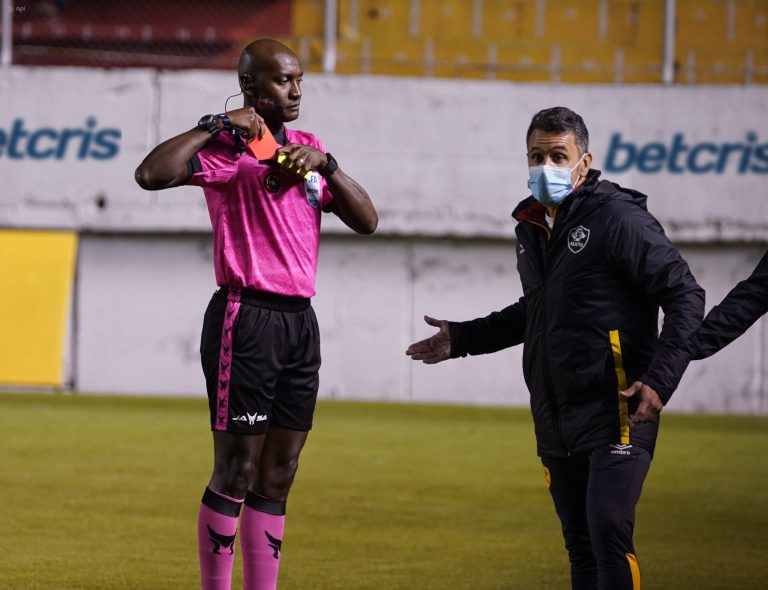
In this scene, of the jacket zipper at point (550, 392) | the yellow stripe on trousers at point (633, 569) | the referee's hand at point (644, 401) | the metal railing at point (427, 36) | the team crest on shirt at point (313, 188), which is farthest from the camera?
the metal railing at point (427, 36)

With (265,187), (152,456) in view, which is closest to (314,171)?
(265,187)

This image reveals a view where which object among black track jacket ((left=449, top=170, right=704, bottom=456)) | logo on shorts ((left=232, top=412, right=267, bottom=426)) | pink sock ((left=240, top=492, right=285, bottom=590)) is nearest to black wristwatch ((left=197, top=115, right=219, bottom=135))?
logo on shorts ((left=232, top=412, right=267, bottom=426))

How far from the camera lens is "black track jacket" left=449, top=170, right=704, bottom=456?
378 cm

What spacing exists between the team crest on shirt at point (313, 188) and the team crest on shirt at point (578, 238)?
88cm

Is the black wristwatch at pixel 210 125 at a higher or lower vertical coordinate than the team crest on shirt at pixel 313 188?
higher

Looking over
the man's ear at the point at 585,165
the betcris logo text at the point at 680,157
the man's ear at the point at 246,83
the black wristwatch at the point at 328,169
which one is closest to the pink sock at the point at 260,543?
the black wristwatch at the point at 328,169

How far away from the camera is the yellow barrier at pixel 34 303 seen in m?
14.3

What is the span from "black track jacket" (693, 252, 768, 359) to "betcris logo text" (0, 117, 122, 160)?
1134 centimetres

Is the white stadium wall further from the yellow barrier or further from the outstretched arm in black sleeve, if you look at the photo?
the outstretched arm in black sleeve

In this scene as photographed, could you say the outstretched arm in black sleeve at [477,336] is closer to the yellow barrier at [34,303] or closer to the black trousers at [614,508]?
the black trousers at [614,508]

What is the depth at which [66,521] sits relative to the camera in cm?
680

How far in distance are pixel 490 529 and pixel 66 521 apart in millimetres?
2129

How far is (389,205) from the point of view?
14.3 metres

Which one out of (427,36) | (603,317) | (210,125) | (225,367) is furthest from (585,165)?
(427,36)
